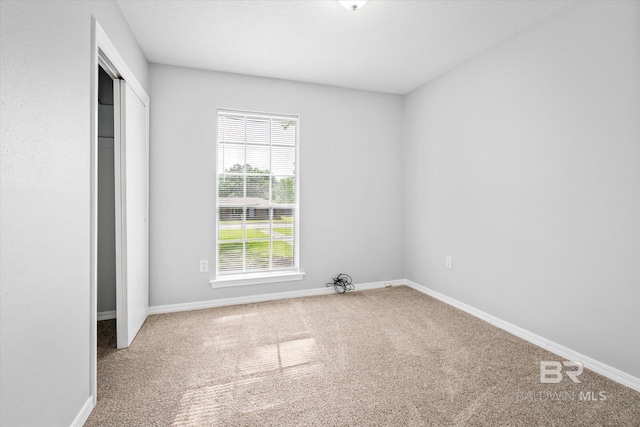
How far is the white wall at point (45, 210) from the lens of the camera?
1038 millimetres

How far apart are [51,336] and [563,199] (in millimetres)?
3193

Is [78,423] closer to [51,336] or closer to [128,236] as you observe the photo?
[51,336]

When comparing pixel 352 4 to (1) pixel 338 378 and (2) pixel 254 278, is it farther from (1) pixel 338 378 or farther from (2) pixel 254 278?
(2) pixel 254 278

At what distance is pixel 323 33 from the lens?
2553 mm

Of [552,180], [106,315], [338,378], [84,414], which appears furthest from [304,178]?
[84,414]

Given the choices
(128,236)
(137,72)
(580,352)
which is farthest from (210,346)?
(580,352)

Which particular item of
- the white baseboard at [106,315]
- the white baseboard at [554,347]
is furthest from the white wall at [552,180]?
the white baseboard at [106,315]

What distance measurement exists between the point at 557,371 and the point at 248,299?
2.80 metres

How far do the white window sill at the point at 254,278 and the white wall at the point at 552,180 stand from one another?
178 cm

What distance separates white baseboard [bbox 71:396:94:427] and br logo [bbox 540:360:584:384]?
2.66 metres

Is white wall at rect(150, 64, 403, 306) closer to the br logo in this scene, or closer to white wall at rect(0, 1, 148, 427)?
white wall at rect(0, 1, 148, 427)

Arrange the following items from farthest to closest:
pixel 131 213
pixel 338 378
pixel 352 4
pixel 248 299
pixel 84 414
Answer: pixel 248 299
pixel 131 213
pixel 352 4
pixel 338 378
pixel 84 414

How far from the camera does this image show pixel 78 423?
150 cm

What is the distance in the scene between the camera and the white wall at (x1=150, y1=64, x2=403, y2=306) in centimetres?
312
